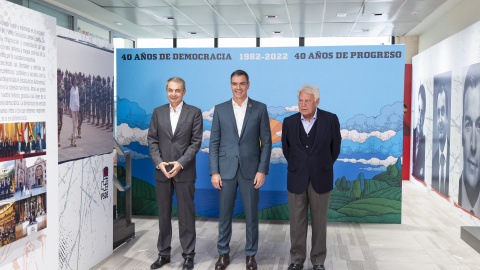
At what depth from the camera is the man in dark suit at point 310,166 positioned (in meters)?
3.65

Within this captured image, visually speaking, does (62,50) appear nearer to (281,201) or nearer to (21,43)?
(21,43)

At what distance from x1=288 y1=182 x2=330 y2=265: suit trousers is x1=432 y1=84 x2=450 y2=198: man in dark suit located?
3.86 metres

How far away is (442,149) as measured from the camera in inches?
277

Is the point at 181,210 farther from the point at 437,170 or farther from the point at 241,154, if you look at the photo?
the point at 437,170

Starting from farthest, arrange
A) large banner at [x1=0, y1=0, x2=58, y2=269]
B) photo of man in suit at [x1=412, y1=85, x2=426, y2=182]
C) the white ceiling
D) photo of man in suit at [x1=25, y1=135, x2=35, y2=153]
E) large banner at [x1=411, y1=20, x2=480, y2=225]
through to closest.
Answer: photo of man in suit at [x1=412, y1=85, x2=426, y2=182]
the white ceiling
large banner at [x1=411, y1=20, x2=480, y2=225]
photo of man in suit at [x1=25, y1=135, x2=35, y2=153]
large banner at [x1=0, y1=0, x2=58, y2=269]

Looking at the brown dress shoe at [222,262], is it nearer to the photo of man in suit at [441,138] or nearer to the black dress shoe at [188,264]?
the black dress shoe at [188,264]

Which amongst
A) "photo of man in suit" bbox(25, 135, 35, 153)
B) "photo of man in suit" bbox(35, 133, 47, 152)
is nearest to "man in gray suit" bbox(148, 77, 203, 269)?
"photo of man in suit" bbox(35, 133, 47, 152)

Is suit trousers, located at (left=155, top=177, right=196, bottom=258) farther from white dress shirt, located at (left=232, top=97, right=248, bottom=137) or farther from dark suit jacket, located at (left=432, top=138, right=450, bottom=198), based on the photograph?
dark suit jacket, located at (left=432, top=138, right=450, bottom=198)

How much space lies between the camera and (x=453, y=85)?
6523 millimetres

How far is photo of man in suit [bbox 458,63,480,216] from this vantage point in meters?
5.52

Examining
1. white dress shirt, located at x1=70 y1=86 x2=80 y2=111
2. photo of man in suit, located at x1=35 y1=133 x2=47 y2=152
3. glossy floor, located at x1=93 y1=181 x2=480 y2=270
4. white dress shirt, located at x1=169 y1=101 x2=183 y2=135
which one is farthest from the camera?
glossy floor, located at x1=93 y1=181 x2=480 y2=270

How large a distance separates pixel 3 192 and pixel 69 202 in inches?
36.2

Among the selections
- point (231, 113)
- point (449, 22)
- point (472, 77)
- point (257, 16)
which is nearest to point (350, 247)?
point (231, 113)

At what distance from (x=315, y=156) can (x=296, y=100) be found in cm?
205
